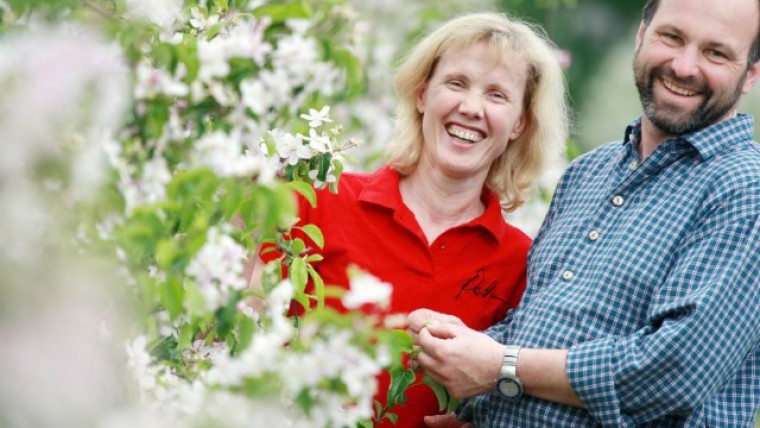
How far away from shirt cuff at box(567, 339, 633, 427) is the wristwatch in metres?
0.12

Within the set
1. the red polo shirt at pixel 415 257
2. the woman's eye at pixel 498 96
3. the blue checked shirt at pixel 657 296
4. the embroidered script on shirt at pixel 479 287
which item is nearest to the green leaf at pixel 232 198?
the blue checked shirt at pixel 657 296

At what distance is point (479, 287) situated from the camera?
266 centimetres

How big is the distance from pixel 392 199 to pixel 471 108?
12.1 inches

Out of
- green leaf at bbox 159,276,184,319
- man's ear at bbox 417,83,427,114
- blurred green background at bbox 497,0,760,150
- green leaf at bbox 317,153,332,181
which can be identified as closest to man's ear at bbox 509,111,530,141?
man's ear at bbox 417,83,427,114

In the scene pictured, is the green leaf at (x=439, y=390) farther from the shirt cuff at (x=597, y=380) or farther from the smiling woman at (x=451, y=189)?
the shirt cuff at (x=597, y=380)

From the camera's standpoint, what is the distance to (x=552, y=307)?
7.76ft

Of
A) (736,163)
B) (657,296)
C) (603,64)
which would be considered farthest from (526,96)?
(603,64)

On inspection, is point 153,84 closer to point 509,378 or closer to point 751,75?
point 509,378

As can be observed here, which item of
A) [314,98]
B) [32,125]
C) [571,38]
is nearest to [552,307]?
[314,98]

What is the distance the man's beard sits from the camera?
235 centimetres

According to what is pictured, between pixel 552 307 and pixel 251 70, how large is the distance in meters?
0.99

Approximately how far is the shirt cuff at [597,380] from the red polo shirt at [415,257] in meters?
0.44

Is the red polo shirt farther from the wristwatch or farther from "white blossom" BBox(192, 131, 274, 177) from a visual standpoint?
"white blossom" BBox(192, 131, 274, 177)

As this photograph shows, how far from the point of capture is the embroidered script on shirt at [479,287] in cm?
264
